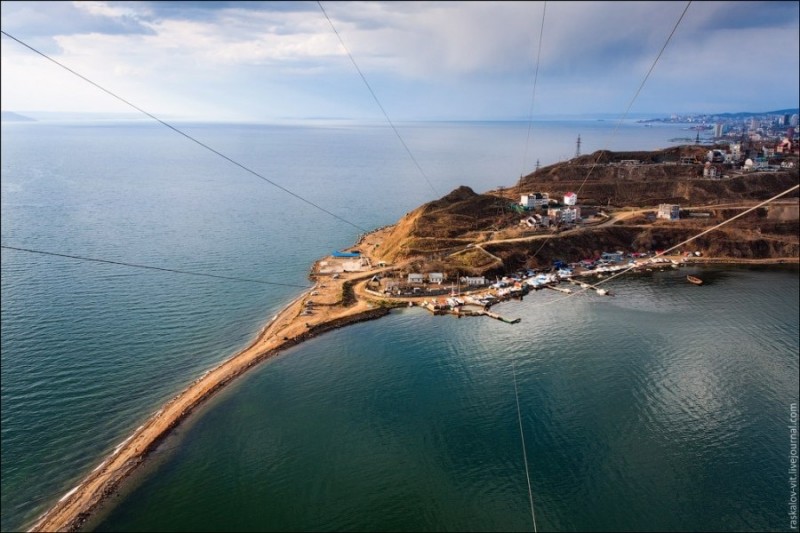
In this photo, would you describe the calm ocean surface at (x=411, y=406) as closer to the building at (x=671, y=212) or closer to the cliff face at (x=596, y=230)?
the cliff face at (x=596, y=230)

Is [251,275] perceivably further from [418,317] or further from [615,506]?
[615,506]

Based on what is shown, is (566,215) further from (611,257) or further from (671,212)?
(671,212)

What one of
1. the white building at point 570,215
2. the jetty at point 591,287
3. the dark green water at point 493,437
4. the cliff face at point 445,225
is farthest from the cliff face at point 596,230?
the dark green water at point 493,437

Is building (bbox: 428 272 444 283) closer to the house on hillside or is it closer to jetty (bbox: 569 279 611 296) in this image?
the house on hillside

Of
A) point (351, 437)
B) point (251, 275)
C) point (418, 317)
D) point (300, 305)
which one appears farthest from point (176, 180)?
point (351, 437)

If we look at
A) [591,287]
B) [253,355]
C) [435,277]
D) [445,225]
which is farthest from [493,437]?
[445,225]

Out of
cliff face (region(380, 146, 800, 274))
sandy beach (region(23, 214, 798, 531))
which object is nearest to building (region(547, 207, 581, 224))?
cliff face (region(380, 146, 800, 274))
